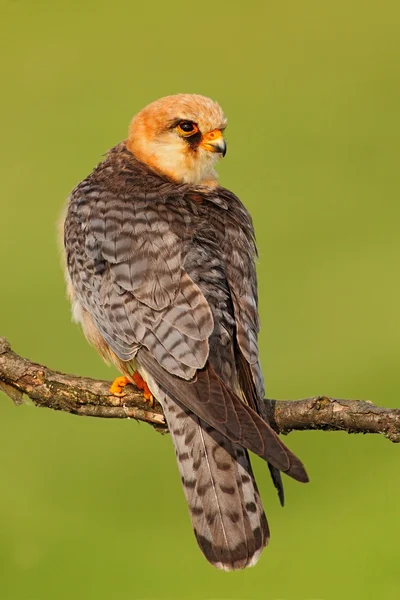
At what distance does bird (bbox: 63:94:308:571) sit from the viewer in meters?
4.25

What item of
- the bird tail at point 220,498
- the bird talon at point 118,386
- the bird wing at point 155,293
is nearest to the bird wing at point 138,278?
the bird wing at point 155,293

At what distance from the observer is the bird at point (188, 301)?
4.25m

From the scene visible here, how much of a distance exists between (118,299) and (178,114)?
139 cm

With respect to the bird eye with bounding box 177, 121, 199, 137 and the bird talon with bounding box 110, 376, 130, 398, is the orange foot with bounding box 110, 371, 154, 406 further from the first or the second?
the bird eye with bounding box 177, 121, 199, 137

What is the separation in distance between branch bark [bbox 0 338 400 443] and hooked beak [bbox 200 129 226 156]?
159cm

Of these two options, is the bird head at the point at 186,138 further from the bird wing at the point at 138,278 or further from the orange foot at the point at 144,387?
the orange foot at the point at 144,387

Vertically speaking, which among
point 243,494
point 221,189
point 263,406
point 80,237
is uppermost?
point 221,189

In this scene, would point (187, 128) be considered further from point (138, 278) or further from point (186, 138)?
point (138, 278)

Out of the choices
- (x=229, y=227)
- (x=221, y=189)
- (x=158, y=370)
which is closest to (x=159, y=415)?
(x=158, y=370)

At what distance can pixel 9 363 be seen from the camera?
462 cm

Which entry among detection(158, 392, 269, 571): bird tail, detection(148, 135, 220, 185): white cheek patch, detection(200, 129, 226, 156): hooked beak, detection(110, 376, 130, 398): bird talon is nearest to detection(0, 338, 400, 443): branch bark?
detection(110, 376, 130, 398): bird talon

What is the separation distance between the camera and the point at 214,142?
569 cm

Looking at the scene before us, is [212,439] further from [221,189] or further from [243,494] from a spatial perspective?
[221,189]

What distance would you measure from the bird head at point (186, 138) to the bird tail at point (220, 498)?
1808 mm
